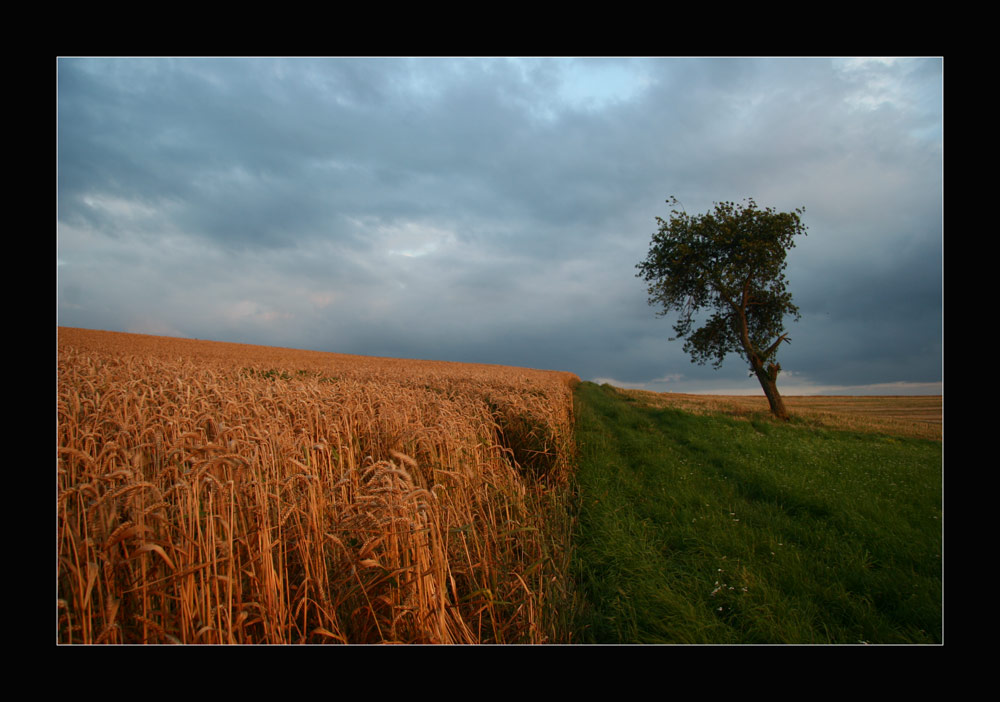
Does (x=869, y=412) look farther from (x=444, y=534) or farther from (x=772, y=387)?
(x=772, y=387)

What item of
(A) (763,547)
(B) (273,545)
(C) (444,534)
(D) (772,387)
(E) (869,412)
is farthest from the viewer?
(D) (772,387)

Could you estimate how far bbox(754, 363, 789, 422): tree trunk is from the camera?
14.2 meters

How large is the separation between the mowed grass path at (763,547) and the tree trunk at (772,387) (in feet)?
21.0

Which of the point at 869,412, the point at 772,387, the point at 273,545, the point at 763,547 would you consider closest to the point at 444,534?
the point at 273,545

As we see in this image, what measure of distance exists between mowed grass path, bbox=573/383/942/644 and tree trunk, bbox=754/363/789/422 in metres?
6.41

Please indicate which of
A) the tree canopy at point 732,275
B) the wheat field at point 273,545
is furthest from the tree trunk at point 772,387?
the wheat field at point 273,545

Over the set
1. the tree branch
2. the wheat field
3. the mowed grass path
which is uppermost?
the tree branch

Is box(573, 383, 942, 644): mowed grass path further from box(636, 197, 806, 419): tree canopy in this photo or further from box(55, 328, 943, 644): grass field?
box(636, 197, 806, 419): tree canopy

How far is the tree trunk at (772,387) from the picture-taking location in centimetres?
1420

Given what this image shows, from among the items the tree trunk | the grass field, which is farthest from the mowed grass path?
the tree trunk

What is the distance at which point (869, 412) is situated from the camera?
17.7 feet

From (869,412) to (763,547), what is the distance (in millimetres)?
2704
